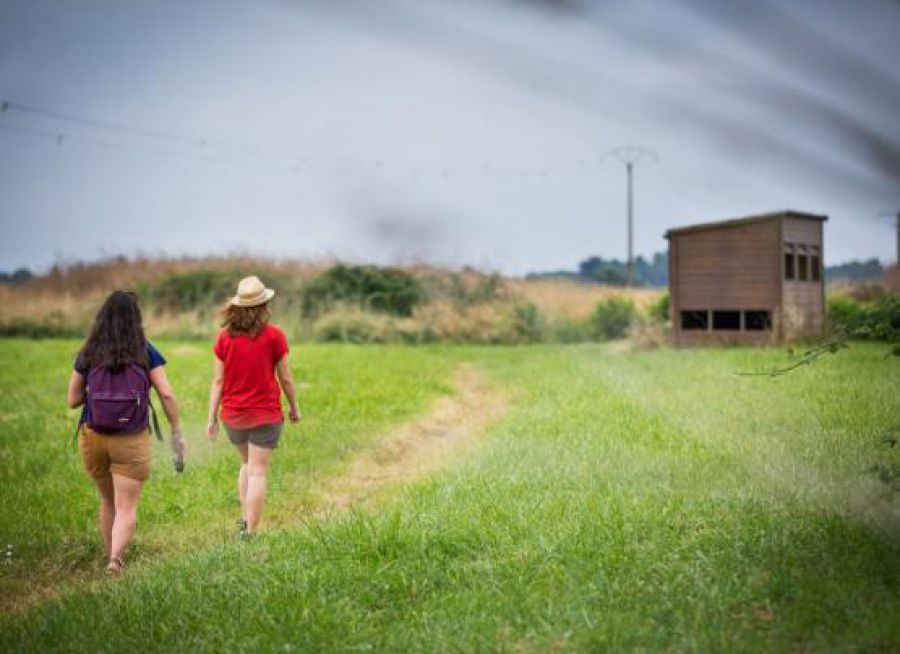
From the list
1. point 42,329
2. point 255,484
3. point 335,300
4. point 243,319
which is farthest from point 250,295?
point 42,329

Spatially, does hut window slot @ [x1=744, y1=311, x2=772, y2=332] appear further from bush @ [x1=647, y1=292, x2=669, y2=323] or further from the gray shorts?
the gray shorts

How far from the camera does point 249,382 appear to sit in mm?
6609

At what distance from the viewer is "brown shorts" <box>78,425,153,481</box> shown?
19.6 ft

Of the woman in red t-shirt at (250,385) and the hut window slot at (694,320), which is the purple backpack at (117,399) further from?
the hut window slot at (694,320)

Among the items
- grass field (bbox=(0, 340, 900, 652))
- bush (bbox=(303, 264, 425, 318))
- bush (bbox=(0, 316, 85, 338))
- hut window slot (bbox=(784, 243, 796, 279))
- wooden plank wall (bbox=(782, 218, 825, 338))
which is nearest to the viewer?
grass field (bbox=(0, 340, 900, 652))

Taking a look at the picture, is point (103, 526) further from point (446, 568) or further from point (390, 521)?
point (446, 568)

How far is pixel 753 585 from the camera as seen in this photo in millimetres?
4309

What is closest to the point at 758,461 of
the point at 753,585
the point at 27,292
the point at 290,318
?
the point at 753,585

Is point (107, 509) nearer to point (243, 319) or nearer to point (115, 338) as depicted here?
point (115, 338)

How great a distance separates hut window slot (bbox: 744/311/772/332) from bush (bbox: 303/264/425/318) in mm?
11916

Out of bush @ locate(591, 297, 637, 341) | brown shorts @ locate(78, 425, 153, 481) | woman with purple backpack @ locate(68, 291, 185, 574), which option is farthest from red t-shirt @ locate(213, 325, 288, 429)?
bush @ locate(591, 297, 637, 341)

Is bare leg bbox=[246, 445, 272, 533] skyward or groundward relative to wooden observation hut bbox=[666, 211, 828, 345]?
groundward

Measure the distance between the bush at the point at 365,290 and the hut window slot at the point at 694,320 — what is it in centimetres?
1014

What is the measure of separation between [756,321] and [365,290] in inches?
554
